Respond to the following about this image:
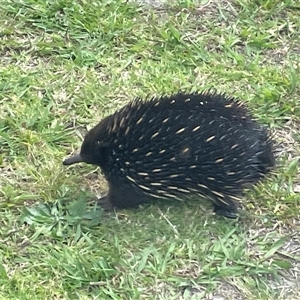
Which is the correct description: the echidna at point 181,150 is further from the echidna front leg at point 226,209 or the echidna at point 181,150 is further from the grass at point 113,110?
the grass at point 113,110

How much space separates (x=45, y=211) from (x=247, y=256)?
30.8 inches

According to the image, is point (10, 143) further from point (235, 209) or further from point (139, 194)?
point (235, 209)

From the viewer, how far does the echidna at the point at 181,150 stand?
9.38 feet

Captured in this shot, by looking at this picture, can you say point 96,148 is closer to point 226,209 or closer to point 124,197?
point 124,197

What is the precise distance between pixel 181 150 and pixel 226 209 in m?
0.34

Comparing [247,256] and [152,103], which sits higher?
[152,103]

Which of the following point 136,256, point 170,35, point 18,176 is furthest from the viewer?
point 170,35

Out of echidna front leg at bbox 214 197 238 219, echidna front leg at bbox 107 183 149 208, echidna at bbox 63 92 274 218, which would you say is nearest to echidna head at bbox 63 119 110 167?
echidna at bbox 63 92 274 218


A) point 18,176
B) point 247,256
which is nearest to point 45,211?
point 18,176

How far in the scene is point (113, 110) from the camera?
11.4ft

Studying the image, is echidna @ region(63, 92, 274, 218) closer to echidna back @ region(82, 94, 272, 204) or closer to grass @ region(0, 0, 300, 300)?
echidna back @ region(82, 94, 272, 204)

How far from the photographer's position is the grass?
110 inches

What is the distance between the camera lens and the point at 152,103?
2.96m

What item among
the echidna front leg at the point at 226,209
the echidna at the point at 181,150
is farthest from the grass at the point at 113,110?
the echidna at the point at 181,150
